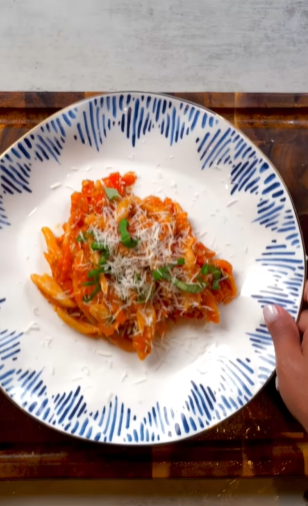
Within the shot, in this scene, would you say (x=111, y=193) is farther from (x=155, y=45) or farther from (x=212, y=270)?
(x=155, y=45)

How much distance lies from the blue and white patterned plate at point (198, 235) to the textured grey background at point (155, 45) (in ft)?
1.29

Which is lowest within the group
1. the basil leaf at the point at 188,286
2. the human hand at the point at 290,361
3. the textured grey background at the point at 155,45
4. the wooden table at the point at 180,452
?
the wooden table at the point at 180,452

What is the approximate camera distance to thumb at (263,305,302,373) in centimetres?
161

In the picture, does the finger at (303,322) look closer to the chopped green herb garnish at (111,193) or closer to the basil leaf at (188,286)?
the basil leaf at (188,286)

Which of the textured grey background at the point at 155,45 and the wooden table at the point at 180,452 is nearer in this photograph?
the wooden table at the point at 180,452

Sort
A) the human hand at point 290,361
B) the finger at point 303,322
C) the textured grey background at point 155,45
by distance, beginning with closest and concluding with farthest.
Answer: the human hand at point 290,361, the finger at point 303,322, the textured grey background at point 155,45

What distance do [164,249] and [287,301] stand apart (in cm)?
53

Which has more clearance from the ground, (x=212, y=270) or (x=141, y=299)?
(x=212, y=270)

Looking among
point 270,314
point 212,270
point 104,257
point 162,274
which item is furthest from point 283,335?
point 104,257

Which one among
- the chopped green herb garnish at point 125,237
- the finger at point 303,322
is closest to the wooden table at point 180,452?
the finger at point 303,322

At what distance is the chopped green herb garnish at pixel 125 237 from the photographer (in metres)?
1.63

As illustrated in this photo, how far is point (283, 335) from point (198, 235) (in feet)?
1.66

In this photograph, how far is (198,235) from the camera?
1.82 m

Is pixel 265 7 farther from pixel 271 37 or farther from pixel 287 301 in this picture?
pixel 287 301
